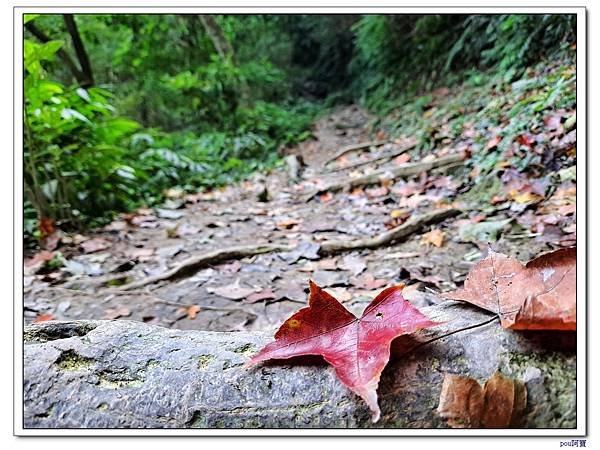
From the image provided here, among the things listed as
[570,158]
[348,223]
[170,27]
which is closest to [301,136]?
[170,27]

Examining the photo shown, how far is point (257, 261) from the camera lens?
1.65 m

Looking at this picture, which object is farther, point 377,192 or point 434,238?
point 377,192

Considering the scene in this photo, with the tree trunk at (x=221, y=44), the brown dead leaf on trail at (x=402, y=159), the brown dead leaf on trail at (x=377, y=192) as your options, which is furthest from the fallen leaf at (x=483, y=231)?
the tree trunk at (x=221, y=44)

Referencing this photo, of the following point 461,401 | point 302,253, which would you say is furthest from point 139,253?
point 461,401

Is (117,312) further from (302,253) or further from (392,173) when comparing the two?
(392,173)

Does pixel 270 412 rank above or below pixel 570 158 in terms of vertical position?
below

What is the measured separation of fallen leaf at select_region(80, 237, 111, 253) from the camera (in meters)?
1.87

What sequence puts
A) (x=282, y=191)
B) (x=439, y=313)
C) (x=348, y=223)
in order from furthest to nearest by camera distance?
1. (x=282, y=191)
2. (x=348, y=223)
3. (x=439, y=313)

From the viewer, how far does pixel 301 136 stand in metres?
5.25

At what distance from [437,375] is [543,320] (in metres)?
0.13

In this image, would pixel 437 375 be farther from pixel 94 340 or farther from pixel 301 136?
pixel 301 136

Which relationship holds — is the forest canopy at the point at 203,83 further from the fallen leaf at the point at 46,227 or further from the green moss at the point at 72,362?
the green moss at the point at 72,362

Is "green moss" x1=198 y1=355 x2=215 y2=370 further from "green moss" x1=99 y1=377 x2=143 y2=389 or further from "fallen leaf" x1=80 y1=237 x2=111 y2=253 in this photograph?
"fallen leaf" x1=80 y1=237 x2=111 y2=253

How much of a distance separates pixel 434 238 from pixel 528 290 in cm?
101
